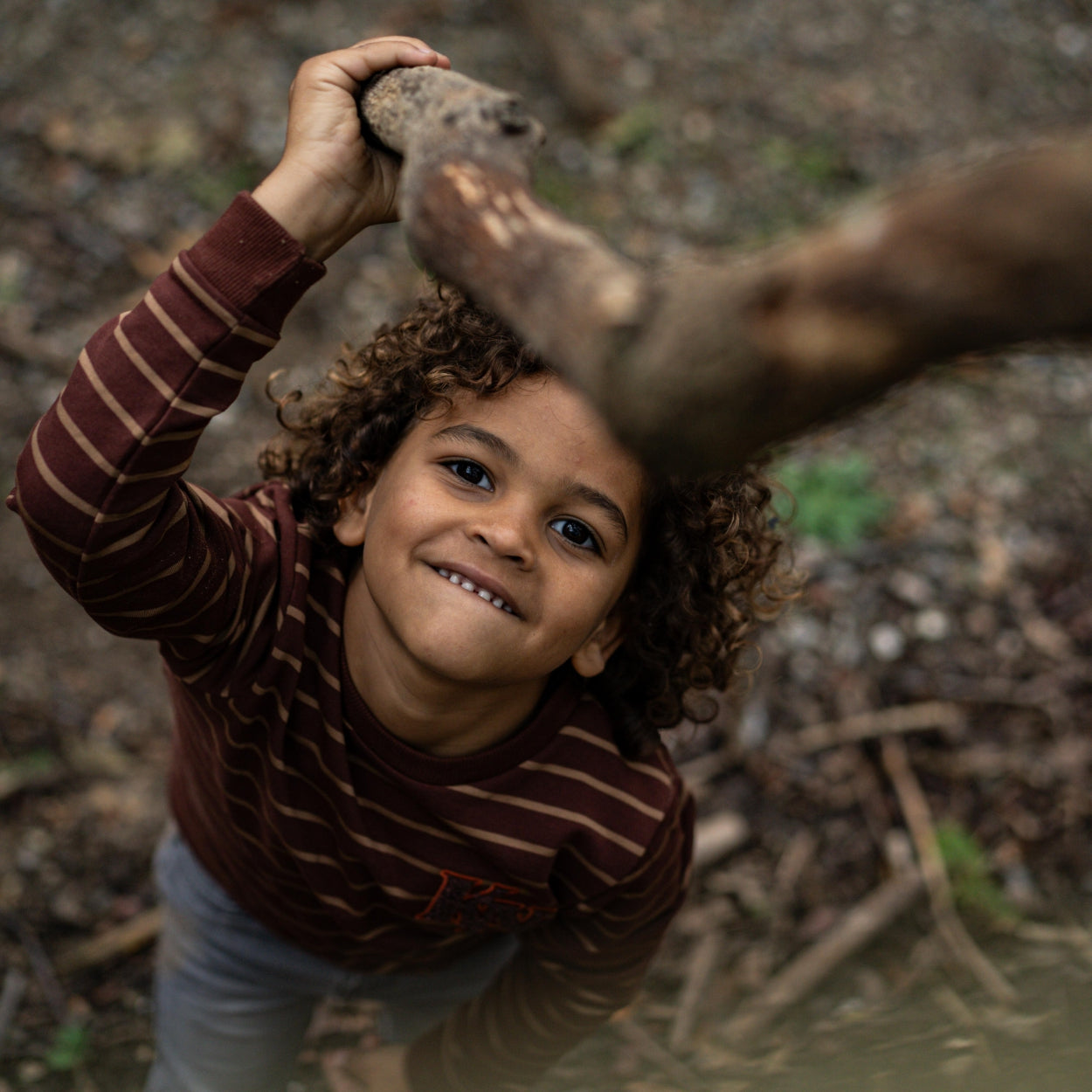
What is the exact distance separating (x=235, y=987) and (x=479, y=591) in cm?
147

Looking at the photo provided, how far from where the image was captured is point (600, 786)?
2010 millimetres

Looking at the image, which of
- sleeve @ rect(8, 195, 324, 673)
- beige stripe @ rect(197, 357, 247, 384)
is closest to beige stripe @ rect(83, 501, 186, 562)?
sleeve @ rect(8, 195, 324, 673)

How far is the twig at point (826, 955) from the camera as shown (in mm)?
3156

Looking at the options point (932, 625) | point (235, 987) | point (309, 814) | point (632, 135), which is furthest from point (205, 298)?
point (632, 135)

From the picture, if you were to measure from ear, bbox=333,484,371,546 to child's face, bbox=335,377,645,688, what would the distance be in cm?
15

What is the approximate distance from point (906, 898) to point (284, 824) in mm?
2230

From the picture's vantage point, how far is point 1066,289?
69 cm

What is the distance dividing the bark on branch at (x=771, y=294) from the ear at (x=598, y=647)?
1.04 meters

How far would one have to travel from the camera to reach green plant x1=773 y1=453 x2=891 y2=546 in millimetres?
3885

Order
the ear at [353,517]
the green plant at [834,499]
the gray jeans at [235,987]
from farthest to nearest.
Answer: the green plant at [834,499] < the gray jeans at [235,987] < the ear at [353,517]

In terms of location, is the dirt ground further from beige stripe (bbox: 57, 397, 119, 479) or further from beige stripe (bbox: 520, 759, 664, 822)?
beige stripe (bbox: 57, 397, 119, 479)

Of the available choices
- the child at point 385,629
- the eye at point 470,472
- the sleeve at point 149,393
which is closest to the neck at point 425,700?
the child at point 385,629

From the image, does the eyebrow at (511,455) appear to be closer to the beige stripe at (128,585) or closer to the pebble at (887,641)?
the beige stripe at (128,585)

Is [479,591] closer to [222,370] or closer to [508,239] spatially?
[222,370]
